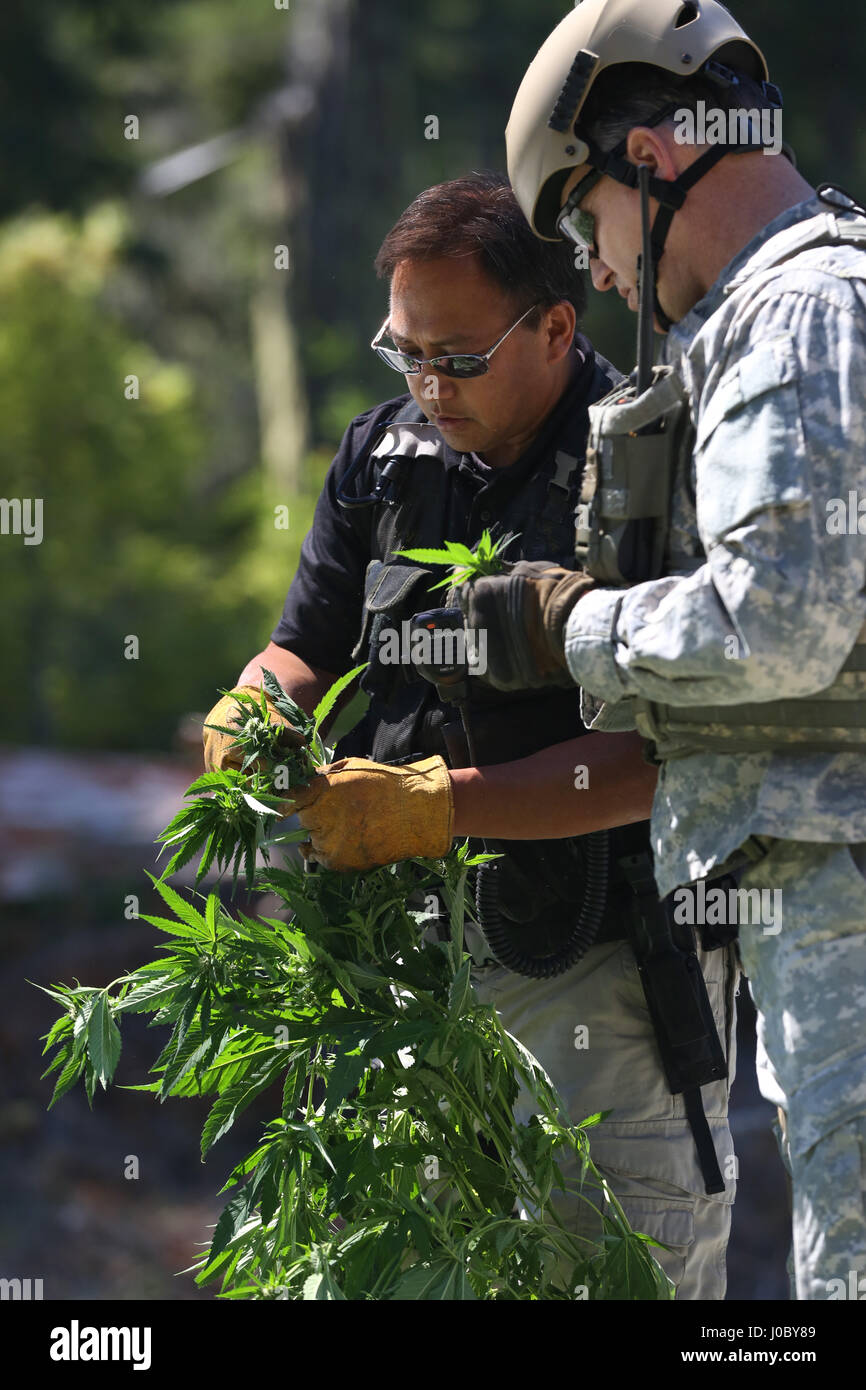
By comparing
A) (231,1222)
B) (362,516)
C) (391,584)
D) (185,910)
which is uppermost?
(362,516)

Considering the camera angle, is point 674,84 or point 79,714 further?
point 79,714

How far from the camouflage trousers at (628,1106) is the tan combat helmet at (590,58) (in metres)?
1.32

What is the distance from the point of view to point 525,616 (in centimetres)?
223

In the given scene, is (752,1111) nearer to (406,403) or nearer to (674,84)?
(406,403)

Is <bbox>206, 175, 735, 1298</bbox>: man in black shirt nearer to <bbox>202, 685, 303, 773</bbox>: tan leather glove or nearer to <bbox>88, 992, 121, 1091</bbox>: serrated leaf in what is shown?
<bbox>202, 685, 303, 773</bbox>: tan leather glove

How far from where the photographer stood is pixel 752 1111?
6930mm

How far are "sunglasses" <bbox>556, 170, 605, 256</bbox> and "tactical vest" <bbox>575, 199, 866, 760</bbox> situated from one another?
1.02ft

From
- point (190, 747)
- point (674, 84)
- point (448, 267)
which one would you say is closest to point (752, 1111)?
point (190, 747)

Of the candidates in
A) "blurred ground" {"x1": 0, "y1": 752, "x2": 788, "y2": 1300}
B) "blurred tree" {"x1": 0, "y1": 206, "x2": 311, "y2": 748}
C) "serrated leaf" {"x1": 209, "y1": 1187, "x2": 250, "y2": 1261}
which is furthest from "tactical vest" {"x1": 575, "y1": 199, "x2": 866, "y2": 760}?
"blurred tree" {"x1": 0, "y1": 206, "x2": 311, "y2": 748}

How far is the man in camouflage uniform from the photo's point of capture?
1.92 meters

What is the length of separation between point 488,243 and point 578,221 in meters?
0.42

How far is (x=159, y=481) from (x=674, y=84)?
8.91m

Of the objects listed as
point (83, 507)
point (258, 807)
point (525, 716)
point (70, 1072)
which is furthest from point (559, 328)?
point (83, 507)

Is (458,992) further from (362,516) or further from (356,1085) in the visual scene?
(362,516)
